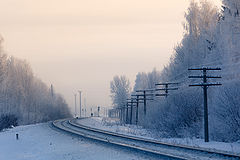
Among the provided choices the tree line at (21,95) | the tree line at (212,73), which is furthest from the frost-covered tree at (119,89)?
the tree line at (212,73)

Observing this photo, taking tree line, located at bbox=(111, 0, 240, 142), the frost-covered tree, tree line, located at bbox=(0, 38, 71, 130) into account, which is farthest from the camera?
the frost-covered tree

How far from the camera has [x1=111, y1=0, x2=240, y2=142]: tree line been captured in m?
26.0

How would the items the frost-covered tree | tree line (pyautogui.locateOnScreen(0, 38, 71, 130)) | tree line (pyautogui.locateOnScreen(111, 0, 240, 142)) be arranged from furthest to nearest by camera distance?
the frost-covered tree
tree line (pyautogui.locateOnScreen(0, 38, 71, 130))
tree line (pyautogui.locateOnScreen(111, 0, 240, 142))

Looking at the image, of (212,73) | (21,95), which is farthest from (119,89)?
(212,73)

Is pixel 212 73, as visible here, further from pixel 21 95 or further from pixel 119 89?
pixel 119 89

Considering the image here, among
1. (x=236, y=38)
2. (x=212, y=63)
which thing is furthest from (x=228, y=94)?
(x=212, y=63)

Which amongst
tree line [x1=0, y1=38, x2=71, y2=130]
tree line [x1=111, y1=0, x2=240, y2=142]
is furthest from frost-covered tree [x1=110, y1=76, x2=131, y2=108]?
tree line [x1=111, y1=0, x2=240, y2=142]

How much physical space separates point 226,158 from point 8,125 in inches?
1552

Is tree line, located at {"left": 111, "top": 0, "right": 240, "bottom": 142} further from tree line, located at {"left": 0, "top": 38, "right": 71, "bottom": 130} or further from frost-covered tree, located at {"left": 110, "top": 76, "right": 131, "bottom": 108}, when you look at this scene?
frost-covered tree, located at {"left": 110, "top": 76, "right": 131, "bottom": 108}

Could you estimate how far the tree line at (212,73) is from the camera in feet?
85.4

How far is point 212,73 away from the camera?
4538 centimetres

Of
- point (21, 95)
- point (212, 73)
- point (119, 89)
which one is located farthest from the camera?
point (119, 89)

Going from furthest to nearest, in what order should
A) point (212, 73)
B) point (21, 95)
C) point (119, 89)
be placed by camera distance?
1. point (119, 89)
2. point (21, 95)
3. point (212, 73)

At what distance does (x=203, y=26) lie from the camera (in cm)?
5866
